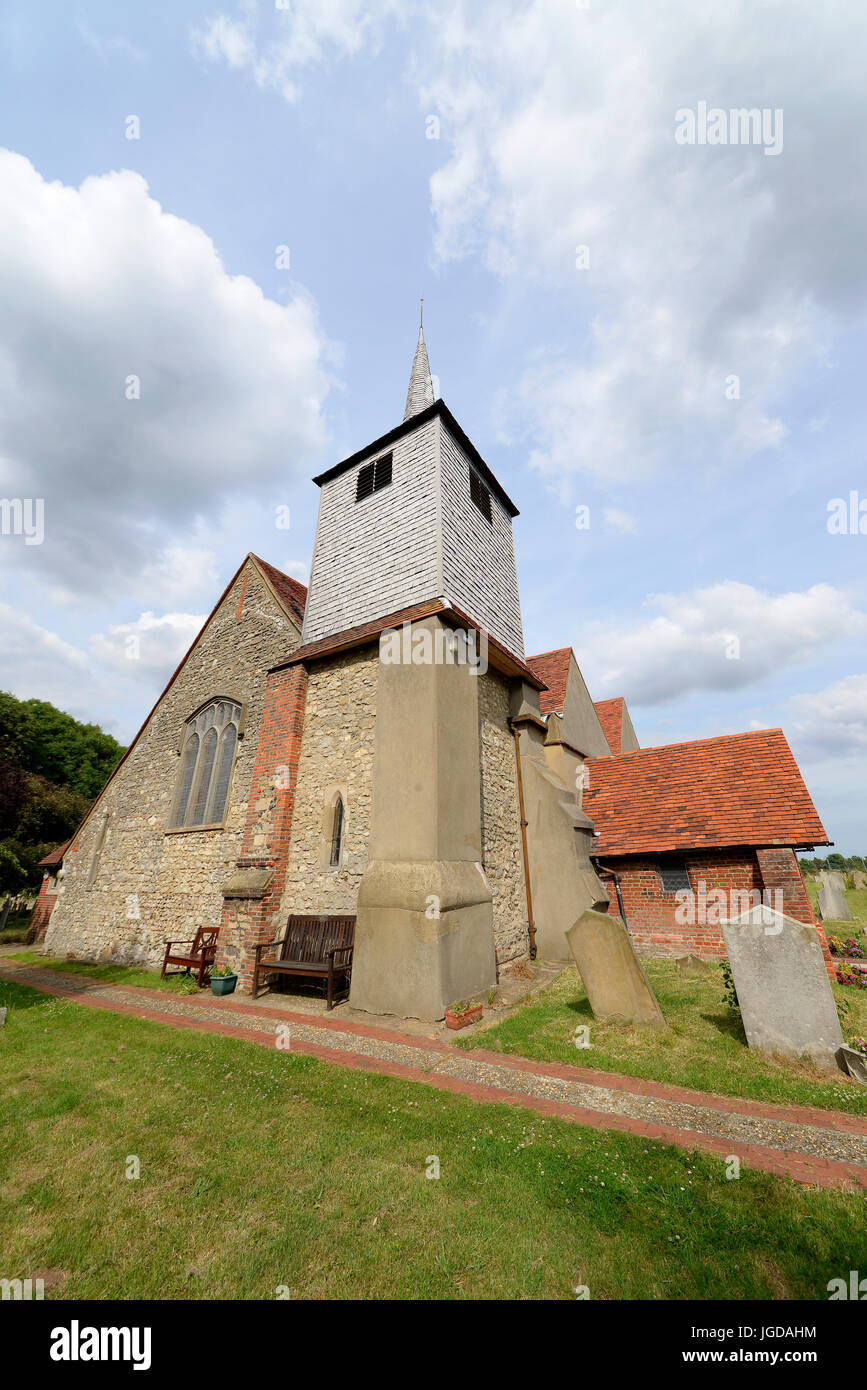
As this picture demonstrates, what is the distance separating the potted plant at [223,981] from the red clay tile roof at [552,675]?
938cm

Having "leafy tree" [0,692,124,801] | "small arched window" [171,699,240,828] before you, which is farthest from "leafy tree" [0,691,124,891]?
"small arched window" [171,699,240,828]

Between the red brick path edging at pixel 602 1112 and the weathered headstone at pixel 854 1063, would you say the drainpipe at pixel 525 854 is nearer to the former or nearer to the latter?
the red brick path edging at pixel 602 1112

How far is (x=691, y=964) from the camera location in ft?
34.2

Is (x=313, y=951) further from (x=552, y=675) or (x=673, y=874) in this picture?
(x=552, y=675)

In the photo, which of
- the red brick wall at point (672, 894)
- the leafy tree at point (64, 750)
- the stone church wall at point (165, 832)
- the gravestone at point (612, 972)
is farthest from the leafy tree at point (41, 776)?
the red brick wall at point (672, 894)

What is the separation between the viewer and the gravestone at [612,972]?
6.59 m

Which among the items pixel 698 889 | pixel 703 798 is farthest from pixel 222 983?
pixel 703 798

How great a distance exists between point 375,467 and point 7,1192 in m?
13.5

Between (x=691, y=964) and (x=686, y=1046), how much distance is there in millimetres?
5331

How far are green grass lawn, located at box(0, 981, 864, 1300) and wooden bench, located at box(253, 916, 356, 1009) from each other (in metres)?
2.95

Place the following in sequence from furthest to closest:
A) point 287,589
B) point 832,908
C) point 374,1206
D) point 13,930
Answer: point 13,930, point 832,908, point 287,589, point 374,1206

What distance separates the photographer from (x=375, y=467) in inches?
511

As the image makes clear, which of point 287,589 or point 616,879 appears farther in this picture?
point 287,589
